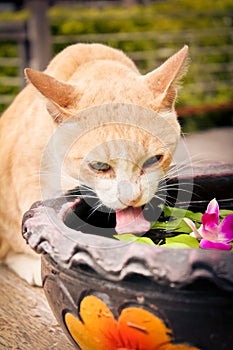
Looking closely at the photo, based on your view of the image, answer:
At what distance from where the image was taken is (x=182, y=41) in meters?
6.64

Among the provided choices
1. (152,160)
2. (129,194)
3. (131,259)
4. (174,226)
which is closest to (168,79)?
(152,160)

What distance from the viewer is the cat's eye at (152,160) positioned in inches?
64.7

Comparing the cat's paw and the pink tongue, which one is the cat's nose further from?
the cat's paw

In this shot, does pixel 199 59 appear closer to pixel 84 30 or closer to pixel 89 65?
pixel 84 30

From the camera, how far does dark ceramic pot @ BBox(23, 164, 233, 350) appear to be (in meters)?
0.97

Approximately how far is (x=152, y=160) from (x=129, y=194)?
8.2 inches

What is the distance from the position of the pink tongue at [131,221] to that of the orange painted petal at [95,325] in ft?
0.95

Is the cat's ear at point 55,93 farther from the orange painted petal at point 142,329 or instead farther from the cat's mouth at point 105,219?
the orange painted petal at point 142,329

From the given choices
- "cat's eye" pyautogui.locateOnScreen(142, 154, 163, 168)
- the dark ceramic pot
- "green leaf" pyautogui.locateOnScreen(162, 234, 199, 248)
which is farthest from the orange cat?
the dark ceramic pot

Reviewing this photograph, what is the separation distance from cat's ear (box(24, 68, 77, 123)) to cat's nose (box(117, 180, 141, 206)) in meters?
0.31

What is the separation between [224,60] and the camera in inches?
290

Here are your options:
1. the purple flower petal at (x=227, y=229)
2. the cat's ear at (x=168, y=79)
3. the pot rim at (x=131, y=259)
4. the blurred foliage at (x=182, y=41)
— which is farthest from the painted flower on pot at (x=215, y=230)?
the blurred foliage at (x=182, y=41)

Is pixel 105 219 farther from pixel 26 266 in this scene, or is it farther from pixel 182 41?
pixel 182 41

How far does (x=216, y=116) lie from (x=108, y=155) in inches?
185
